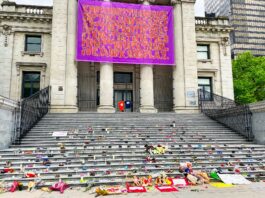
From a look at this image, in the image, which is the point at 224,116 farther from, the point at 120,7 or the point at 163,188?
the point at 120,7

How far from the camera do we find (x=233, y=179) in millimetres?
8328

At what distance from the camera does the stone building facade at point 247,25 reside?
107062mm

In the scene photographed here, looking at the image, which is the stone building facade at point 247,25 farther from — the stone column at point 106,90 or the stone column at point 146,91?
the stone column at point 106,90

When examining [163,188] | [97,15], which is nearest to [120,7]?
[97,15]

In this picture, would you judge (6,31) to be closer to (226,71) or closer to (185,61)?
(185,61)

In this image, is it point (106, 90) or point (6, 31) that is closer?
point (106, 90)

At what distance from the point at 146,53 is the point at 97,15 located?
5665 mm

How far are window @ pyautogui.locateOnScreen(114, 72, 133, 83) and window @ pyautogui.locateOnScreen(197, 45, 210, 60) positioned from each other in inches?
323

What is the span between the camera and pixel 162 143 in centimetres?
1204

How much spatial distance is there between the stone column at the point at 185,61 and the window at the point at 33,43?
45.9ft

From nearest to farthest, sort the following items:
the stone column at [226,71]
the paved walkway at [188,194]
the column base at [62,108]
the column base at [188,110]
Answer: the paved walkway at [188,194], the column base at [62,108], the column base at [188,110], the stone column at [226,71]

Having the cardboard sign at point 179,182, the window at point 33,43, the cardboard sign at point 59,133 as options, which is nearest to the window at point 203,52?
the window at point 33,43

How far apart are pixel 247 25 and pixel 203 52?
100 metres

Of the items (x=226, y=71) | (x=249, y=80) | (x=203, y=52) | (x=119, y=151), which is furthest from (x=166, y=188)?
(x=249, y=80)
